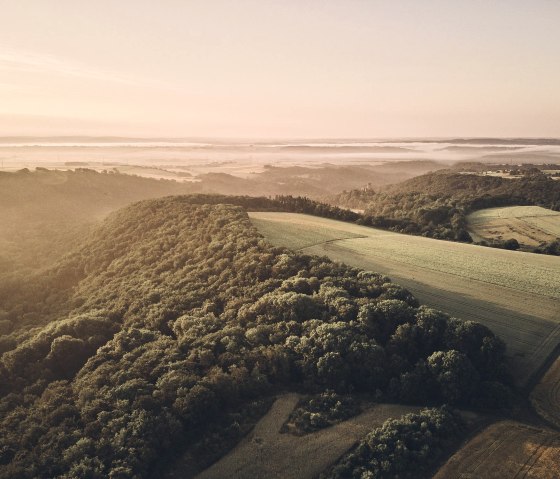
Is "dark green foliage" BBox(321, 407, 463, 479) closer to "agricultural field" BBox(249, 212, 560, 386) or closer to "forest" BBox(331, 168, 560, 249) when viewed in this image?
"agricultural field" BBox(249, 212, 560, 386)

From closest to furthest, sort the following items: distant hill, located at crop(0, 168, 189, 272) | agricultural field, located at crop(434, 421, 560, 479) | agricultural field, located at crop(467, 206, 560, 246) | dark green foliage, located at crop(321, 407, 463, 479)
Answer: agricultural field, located at crop(434, 421, 560, 479) → dark green foliage, located at crop(321, 407, 463, 479) → distant hill, located at crop(0, 168, 189, 272) → agricultural field, located at crop(467, 206, 560, 246)

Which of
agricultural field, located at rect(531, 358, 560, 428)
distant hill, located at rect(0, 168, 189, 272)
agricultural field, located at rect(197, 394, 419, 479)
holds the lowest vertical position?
agricultural field, located at rect(197, 394, 419, 479)

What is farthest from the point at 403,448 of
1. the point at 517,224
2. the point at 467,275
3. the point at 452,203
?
the point at 452,203

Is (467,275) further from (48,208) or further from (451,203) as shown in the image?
(48,208)

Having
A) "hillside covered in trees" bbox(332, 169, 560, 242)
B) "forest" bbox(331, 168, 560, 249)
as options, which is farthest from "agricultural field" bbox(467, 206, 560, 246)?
"hillside covered in trees" bbox(332, 169, 560, 242)

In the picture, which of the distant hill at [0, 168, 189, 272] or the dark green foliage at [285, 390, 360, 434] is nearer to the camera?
the dark green foliage at [285, 390, 360, 434]

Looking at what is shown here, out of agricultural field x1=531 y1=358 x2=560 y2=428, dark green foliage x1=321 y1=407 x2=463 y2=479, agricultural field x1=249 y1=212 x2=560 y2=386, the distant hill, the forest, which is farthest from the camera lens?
the forest

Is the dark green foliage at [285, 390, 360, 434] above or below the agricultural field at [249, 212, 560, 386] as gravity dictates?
below
